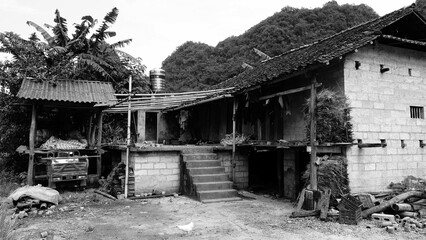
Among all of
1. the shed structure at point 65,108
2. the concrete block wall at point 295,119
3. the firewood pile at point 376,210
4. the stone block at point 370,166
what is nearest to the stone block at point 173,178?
the shed structure at point 65,108

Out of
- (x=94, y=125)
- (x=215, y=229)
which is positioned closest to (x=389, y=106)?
(x=215, y=229)

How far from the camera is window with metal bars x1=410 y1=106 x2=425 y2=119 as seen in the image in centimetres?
952

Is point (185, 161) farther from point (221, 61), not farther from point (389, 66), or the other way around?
point (221, 61)

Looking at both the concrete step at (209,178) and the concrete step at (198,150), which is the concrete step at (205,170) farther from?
the concrete step at (198,150)

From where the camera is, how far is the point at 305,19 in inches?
931

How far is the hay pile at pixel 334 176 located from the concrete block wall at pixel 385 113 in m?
0.23

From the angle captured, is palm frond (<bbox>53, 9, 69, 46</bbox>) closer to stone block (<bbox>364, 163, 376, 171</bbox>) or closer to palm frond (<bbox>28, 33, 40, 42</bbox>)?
palm frond (<bbox>28, 33, 40, 42</bbox>)

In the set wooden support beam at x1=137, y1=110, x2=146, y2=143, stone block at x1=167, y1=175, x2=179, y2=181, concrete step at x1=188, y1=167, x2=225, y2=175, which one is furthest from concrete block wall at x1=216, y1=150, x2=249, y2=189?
wooden support beam at x1=137, y1=110, x2=146, y2=143

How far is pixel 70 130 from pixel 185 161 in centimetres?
565

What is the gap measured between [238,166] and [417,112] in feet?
19.9

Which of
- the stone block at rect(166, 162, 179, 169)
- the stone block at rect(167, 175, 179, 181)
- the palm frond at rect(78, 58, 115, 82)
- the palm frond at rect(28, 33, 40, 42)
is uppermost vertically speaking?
the palm frond at rect(28, 33, 40, 42)

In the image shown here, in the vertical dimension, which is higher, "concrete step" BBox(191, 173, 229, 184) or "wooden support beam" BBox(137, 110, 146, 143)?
"wooden support beam" BBox(137, 110, 146, 143)

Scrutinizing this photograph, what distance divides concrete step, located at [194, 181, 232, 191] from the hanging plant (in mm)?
3369

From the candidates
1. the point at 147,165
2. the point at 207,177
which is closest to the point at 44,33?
the point at 147,165
